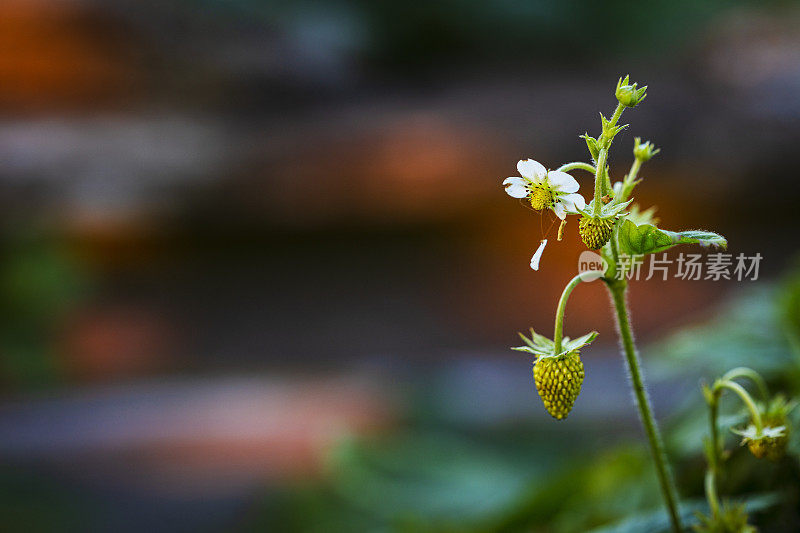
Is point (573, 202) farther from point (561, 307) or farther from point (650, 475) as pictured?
point (650, 475)

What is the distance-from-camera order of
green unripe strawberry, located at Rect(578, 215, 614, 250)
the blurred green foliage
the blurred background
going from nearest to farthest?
green unripe strawberry, located at Rect(578, 215, 614, 250), the blurred green foliage, the blurred background

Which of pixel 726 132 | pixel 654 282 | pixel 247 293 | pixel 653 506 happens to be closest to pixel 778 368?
pixel 653 506

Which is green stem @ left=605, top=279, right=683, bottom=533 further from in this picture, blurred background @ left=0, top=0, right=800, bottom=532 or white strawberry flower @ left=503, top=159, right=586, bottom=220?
blurred background @ left=0, top=0, right=800, bottom=532

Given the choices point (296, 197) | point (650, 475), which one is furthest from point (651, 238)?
point (296, 197)

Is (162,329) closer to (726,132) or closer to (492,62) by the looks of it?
(492,62)

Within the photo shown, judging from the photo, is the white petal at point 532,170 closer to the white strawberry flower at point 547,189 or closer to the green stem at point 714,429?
the white strawberry flower at point 547,189

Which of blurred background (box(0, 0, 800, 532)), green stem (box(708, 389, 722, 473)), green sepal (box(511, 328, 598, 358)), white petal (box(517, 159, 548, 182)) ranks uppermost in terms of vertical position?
blurred background (box(0, 0, 800, 532))

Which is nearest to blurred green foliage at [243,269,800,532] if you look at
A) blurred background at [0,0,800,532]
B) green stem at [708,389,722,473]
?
green stem at [708,389,722,473]
